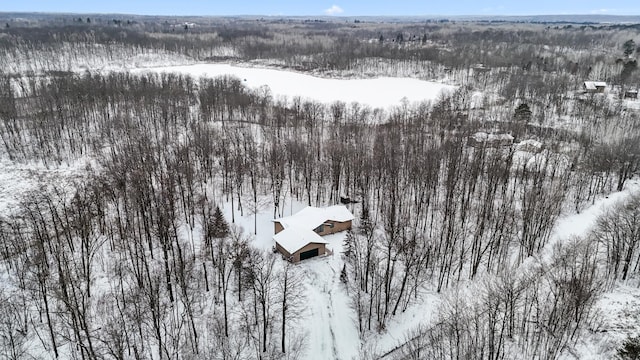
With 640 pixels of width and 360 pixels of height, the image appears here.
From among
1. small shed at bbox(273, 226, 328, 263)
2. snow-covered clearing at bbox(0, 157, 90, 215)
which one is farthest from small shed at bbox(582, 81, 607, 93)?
snow-covered clearing at bbox(0, 157, 90, 215)

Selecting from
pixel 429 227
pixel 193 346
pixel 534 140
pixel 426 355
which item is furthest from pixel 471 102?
pixel 193 346

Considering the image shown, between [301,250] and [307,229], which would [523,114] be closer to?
[307,229]

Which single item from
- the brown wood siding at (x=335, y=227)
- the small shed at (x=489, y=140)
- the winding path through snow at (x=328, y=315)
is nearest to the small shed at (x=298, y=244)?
the winding path through snow at (x=328, y=315)

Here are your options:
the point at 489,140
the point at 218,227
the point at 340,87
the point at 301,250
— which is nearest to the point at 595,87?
the point at 489,140

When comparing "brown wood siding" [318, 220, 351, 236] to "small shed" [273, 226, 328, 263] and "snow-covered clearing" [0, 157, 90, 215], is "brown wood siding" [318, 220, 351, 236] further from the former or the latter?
"snow-covered clearing" [0, 157, 90, 215]

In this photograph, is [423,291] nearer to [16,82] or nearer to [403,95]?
[403,95]

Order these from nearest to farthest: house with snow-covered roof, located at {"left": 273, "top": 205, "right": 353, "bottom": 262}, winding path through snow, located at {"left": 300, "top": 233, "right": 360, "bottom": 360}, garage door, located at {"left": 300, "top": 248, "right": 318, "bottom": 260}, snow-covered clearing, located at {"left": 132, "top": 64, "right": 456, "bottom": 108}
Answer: winding path through snow, located at {"left": 300, "top": 233, "right": 360, "bottom": 360} → house with snow-covered roof, located at {"left": 273, "top": 205, "right": 353, "bottom": 262} → garage door, located at {"left": 300, "top": 248, "right": 318, "bottom": 260} → snow-covered clearing, located at {"left": 132, "top": 64, "right": 456, "bottom": 108}
